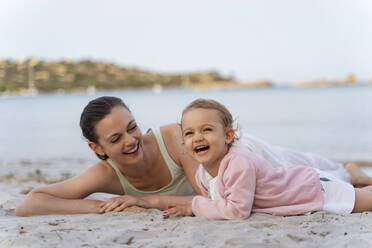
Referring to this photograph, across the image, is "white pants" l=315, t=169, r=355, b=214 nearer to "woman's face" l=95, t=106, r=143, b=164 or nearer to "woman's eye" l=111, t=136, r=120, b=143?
"woman's face" l=95, t=106, r=143, b=164

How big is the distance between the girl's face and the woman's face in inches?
21.9

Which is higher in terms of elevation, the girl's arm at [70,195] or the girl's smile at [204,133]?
the girl's smile at [204,133]

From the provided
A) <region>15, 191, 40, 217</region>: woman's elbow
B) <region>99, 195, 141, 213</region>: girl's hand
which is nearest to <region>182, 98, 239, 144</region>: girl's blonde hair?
<region>99, 195, 141, 213</region>: girl's hand

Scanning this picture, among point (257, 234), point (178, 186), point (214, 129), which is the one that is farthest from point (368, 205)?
point (178, 186)

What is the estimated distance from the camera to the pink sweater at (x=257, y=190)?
2.84m

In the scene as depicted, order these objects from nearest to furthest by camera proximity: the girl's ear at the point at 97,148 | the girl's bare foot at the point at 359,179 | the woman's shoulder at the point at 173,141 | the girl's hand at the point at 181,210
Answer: the girl's hand at the point at 181,210 < the girl's ear at the point at 97,148 < the woman's shoulder at the point at 173,141 < the girl's bare foot at the point at 359,179

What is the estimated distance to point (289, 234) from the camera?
2.59m

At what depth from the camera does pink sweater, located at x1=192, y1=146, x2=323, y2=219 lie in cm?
284

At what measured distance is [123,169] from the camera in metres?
3.64

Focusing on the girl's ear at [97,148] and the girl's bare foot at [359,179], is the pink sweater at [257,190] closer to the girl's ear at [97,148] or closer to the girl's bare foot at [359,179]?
the girl's ear at [97,148]

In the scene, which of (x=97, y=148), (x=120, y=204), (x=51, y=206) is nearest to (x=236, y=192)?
(x=120, y=204)

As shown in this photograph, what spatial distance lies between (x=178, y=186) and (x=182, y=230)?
1144 millimetres

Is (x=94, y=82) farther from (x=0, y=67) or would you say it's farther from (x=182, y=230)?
(x=182, y=230)

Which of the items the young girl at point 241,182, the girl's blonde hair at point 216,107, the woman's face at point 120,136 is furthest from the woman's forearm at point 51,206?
the girl's blonde hair at point 216,107
